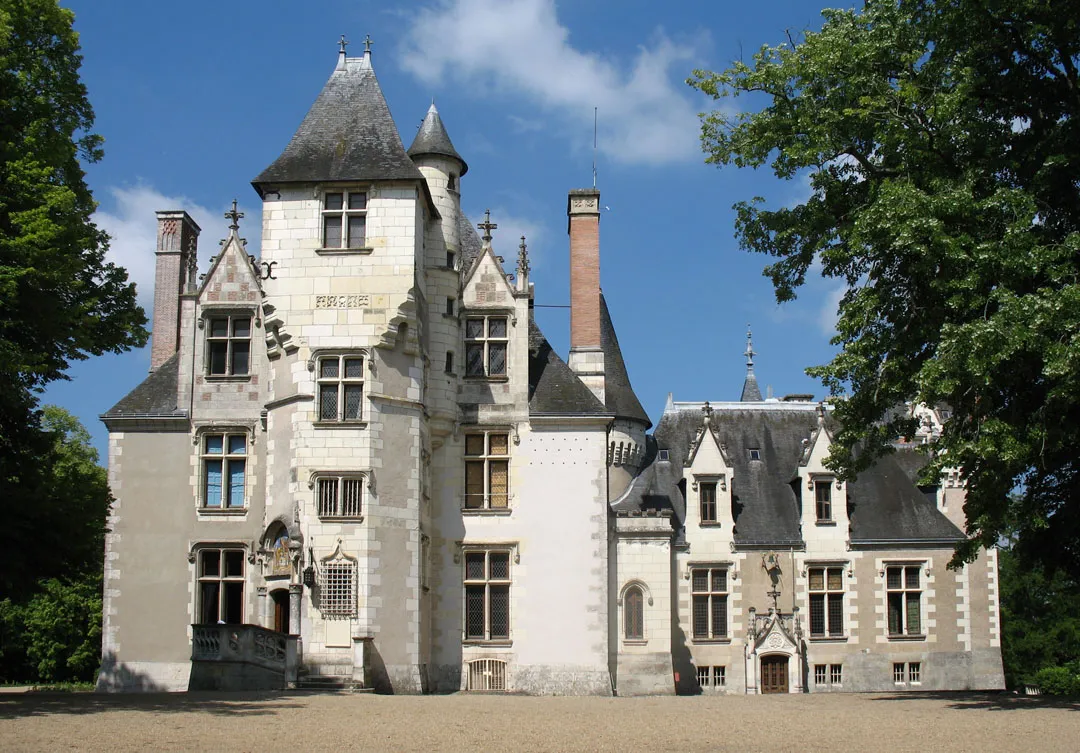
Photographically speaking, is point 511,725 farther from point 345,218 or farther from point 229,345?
point 229,345

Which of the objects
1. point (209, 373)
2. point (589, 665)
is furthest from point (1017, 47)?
point (209, 373)

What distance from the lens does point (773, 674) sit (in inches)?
1255

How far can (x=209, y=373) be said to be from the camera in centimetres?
Result: 2819

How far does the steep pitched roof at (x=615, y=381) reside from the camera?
3428 centimetres

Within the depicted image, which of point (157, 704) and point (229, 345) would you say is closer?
point (157, 704)

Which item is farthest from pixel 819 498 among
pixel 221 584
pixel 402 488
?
pixel 221 584

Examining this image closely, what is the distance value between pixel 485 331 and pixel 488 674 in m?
7.48

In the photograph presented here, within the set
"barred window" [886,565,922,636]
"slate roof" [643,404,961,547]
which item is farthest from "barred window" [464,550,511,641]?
"barred window" [886,565,922,636]

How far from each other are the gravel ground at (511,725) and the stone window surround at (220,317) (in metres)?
8.65

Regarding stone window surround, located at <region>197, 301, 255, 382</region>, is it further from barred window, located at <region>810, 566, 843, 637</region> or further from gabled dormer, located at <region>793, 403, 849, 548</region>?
barred window, located at <region>810, 566, 843, 637</region>

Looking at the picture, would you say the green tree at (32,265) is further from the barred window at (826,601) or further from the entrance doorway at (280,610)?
the barred window at (826,601)

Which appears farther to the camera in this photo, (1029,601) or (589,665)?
(1029,601)

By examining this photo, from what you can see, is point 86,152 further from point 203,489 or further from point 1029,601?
point 1029,601

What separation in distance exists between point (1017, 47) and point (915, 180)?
2.46 meters
